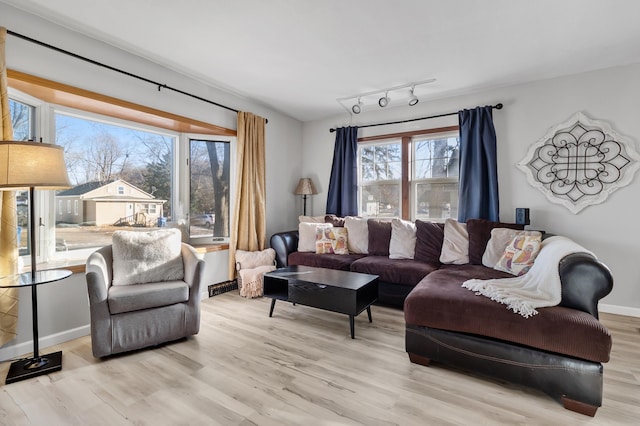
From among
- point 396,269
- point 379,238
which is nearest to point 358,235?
point 379,238

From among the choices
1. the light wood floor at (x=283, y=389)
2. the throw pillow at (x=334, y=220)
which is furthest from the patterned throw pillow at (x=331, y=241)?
the light wood floor at (x=283, y=389)

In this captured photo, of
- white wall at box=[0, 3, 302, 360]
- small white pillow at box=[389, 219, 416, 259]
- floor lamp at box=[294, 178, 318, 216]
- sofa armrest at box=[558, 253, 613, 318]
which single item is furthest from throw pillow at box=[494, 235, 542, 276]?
white wall at box=[0, 3, 302, 360]

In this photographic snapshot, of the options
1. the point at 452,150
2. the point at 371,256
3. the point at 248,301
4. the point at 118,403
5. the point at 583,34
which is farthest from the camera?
the point at 452,150

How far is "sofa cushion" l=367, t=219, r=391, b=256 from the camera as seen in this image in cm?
374

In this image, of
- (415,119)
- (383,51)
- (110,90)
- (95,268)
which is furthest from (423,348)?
Result: (110,90)

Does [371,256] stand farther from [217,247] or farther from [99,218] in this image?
[99,218]

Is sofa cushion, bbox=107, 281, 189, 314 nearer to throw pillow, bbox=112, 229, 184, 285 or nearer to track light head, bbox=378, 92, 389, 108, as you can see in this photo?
throw pillow, bbox=112, 229, 184, 285

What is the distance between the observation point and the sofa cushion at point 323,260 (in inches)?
139

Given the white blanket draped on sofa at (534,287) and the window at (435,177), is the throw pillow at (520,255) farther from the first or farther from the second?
the window at (435,177)

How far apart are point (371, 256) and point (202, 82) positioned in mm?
2848

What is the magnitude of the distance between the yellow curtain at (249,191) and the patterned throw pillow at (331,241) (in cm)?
79

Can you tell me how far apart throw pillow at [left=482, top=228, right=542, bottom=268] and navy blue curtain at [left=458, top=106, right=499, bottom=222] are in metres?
0.45

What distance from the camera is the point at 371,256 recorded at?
12.1 ft

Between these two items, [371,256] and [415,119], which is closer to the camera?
[371,256]
